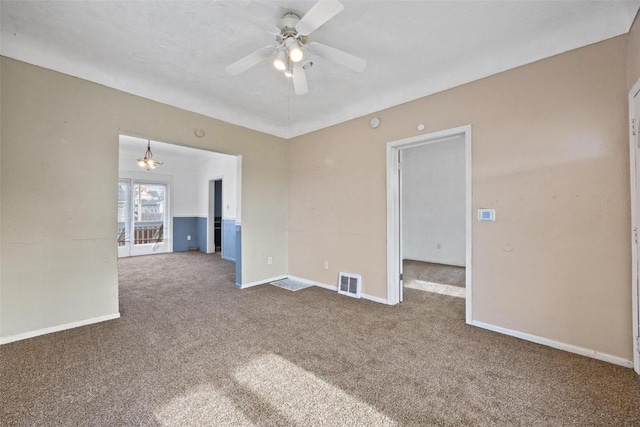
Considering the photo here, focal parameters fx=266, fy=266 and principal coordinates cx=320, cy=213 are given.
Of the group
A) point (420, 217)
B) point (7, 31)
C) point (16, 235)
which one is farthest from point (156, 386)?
point (420, 217)

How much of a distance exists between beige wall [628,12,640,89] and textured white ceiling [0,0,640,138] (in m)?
0.10

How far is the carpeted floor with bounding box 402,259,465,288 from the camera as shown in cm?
445

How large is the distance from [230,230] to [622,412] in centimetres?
638

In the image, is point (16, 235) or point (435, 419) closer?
point (435, 419)

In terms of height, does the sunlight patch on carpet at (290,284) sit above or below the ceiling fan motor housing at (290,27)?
below

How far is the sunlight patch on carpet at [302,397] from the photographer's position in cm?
146

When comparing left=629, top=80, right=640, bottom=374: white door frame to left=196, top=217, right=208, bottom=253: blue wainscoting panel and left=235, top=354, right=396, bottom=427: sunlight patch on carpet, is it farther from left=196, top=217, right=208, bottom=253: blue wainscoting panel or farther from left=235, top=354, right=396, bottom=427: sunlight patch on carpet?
left=196, top=217, right=208, bottom=253: blue wainscoting panel

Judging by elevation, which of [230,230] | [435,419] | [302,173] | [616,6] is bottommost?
[435,419]

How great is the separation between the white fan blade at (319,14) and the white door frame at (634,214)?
2.12 meters

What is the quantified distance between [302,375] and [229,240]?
5100mm

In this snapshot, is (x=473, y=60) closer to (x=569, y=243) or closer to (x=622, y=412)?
(x=569, y=243)

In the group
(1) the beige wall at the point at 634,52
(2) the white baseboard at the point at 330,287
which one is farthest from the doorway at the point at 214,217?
(1) the beige wall at the point at 634,52

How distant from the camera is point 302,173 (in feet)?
14.3

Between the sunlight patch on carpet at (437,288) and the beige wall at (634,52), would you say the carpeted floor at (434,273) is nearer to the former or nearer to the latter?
the sunlight patch on carpet at (437,288)
